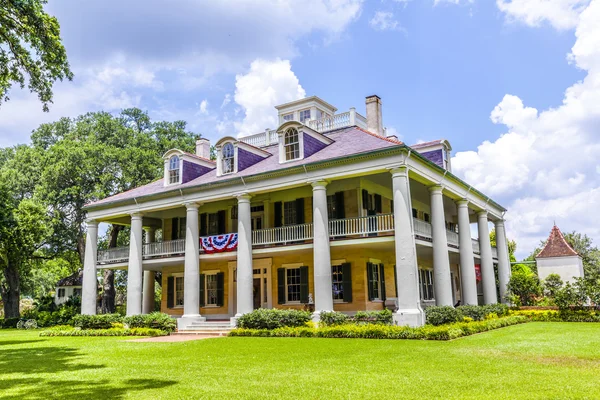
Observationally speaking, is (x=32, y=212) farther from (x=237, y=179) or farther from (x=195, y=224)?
(x=237, y=179)

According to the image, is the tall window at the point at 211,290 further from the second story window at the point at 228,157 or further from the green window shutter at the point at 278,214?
the second story window at the point at 228,157

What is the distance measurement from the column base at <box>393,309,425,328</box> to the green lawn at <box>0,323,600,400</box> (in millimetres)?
2139

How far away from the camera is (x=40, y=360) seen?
536 inches

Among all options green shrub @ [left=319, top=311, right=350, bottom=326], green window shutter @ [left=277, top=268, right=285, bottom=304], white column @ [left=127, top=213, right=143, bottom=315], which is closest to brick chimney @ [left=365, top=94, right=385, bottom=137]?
green window shutter @ [left=277, top=268, right=285, bottom=304]

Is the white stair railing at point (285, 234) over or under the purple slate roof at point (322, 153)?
under

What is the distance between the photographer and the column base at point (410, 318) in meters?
18.0

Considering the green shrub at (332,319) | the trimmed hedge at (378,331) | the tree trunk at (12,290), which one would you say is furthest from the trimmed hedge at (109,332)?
the tree trunk at (12,290)

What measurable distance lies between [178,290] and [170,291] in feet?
1.60

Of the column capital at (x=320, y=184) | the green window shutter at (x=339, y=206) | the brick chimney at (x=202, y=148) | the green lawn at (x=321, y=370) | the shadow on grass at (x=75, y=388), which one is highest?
the brick chimney at (x=202, y=148)

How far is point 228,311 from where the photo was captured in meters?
26.3

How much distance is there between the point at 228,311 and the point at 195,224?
510 cm

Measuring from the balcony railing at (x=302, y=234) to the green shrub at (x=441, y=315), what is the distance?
3.14m

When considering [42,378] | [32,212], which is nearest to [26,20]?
[42,378]

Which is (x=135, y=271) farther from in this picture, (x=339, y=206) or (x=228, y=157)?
(x=339, y=206)
